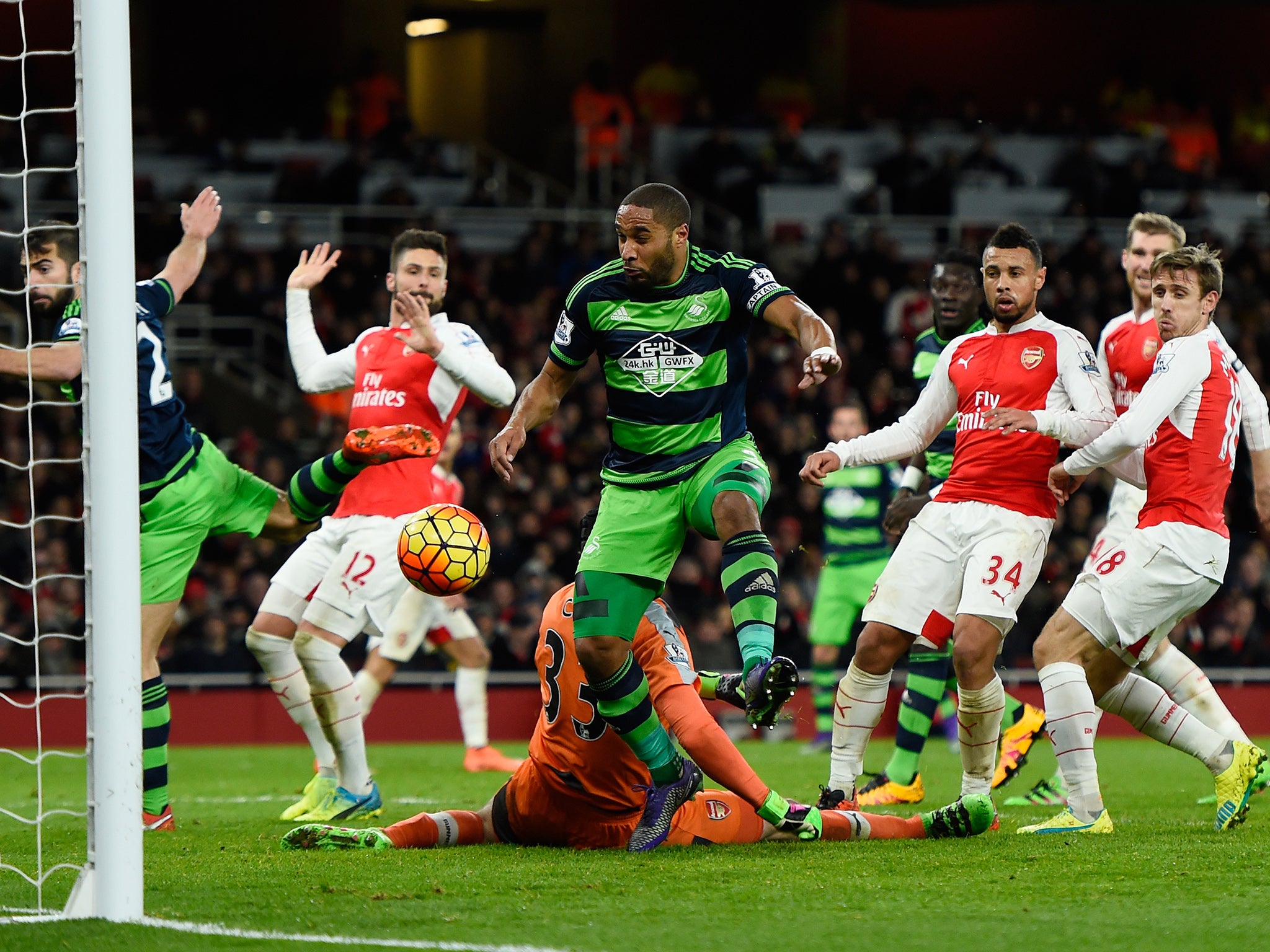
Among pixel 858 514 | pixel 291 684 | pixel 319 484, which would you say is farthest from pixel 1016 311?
pixel 858 514

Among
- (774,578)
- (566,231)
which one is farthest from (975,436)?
(566,231)

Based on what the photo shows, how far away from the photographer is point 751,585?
5.38 m

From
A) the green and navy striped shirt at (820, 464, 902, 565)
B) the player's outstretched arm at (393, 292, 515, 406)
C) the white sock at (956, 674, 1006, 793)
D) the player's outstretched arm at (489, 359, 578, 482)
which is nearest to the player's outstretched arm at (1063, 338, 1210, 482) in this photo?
the white sock at (956, 674, 1006, 793)

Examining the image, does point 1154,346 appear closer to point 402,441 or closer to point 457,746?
point 402,441

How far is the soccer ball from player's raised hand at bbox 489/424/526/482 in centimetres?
33

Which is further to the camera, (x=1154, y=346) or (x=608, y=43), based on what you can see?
(x=608, y=43)

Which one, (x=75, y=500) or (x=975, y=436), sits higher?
(x=975, y=436)

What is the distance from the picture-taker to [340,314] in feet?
52.5

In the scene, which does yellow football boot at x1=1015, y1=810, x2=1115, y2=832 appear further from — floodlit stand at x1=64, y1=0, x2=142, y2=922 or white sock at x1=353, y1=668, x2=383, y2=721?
white sock at x1=353, y1=668, x2=383, y2=721

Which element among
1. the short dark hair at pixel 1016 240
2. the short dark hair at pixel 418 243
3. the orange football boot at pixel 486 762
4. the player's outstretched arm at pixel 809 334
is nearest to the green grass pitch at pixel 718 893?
the player's outstretched arm at pixel 809 334

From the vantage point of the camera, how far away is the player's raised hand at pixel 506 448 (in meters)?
5.74

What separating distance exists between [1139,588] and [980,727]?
0.78 meters

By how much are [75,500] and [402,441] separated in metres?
8.02

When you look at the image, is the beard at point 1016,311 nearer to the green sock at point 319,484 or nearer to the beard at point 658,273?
the beard at point 658,273
